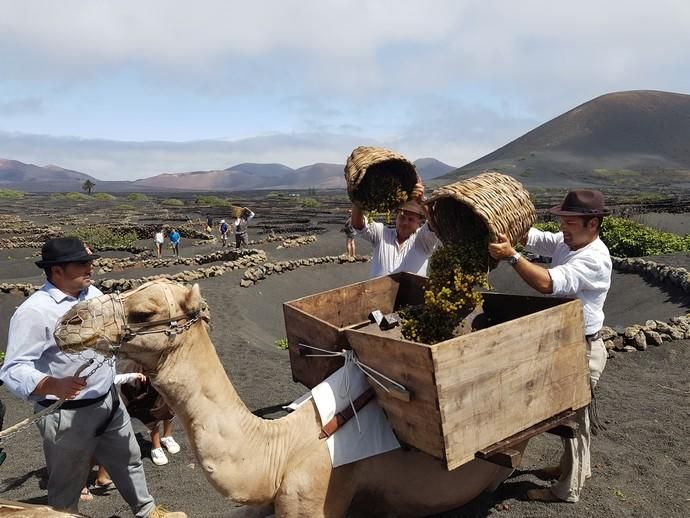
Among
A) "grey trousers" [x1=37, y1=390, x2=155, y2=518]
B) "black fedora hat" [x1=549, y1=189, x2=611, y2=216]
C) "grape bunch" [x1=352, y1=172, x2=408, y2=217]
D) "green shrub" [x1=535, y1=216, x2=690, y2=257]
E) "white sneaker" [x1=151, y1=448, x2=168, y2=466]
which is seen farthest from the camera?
"green shrub" [x1=535, y1=216, x2=690, y2=257]

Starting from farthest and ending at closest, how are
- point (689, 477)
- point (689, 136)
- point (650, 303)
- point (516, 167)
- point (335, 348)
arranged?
point (689, 136), point (516, 167), point (650, 303), point (689, 477), point (335, 348)

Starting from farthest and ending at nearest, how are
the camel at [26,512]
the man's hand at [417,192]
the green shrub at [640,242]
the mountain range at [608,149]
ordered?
1. the mountain range at [608,149]
2. the green shrub at [640,242]
3. the man's hand at [417,192]
4. the camel at [26,512]

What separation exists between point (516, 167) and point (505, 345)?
150m

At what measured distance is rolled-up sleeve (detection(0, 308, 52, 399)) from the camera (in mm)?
3760

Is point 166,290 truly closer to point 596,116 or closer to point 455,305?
point 455,305

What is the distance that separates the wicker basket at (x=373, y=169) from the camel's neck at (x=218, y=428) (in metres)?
2.07

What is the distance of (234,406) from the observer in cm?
351

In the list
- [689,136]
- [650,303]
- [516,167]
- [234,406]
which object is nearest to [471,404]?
[234,406]

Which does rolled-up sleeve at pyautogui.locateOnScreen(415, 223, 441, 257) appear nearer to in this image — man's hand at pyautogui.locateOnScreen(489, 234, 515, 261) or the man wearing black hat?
man's hand at pyautogui.locateOnScreen(489, 234, 515, 261)

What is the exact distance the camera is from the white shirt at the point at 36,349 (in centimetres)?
377

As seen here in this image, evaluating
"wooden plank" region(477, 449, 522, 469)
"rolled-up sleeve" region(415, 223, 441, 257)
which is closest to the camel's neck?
"wooden plank" region(477, 449, 522, 469)

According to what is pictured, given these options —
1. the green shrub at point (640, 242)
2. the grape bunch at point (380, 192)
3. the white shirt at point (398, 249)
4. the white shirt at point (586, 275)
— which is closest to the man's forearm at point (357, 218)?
the white shirt at point (398, 249)

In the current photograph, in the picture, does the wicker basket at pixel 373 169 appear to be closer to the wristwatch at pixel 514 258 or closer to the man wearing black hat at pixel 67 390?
the wristwatch at pixel 514 258

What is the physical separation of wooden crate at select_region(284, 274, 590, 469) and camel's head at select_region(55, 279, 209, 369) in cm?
112
